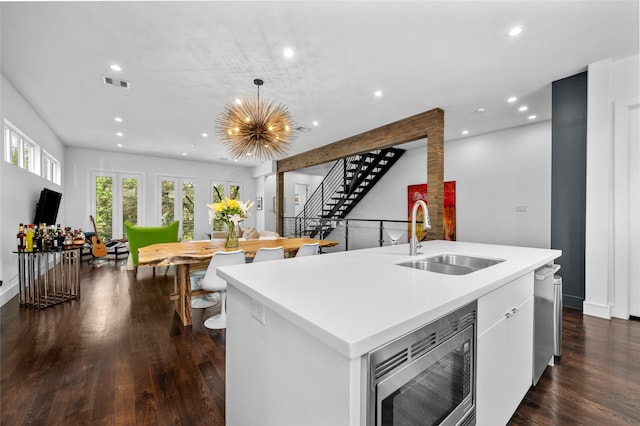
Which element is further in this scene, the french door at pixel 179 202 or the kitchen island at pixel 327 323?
the french door at pixel 179 202

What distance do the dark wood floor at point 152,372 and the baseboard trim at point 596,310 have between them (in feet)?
0.34

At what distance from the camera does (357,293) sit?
1.03 meters

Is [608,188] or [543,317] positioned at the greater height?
[608,188]

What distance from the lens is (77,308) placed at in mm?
3270

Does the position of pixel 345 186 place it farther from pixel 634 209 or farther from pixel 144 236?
pixel 634 209

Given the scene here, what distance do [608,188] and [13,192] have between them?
7.20m

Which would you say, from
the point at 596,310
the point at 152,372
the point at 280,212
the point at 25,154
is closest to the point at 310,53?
the point at 152,372

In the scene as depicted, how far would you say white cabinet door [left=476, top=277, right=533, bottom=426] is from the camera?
3.86 ft

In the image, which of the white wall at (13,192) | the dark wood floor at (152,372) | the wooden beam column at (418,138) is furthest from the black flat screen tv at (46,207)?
the wooden beam column at (418,138)

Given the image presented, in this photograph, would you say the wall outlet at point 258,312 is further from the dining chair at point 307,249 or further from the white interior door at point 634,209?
the white interior door at point 634,209

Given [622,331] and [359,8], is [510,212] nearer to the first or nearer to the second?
[622,331]

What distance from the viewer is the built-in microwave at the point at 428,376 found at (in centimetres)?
73

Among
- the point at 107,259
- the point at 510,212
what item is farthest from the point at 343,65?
the point at 107,259

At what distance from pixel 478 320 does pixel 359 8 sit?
2355mm
